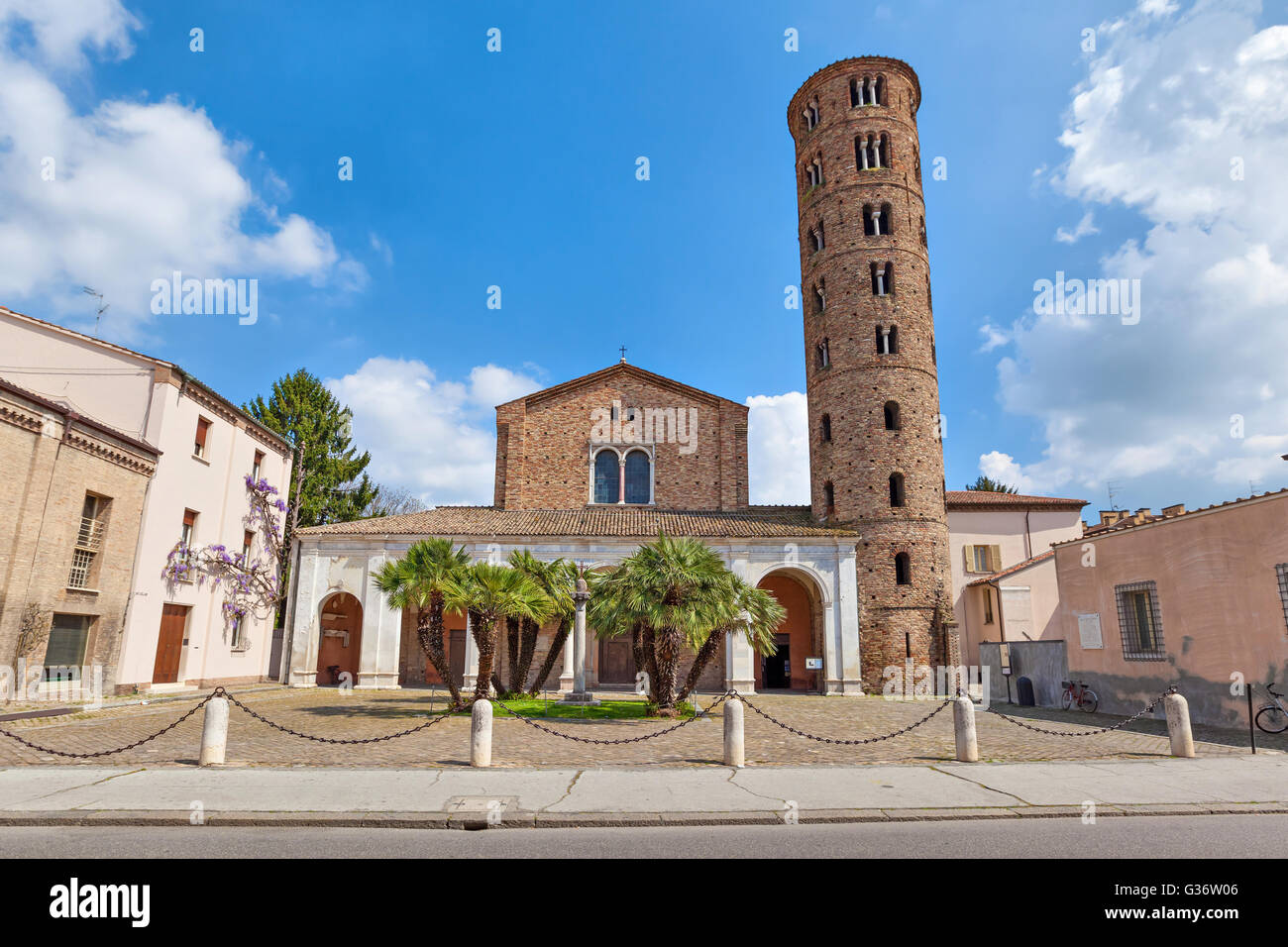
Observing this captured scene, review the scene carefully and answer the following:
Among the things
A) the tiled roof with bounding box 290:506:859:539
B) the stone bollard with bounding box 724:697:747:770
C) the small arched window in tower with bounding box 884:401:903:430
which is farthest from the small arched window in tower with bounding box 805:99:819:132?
the stone bollard with bounding box 724:697:747:770

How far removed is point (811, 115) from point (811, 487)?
17.8m

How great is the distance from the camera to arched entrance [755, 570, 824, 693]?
2859 cm

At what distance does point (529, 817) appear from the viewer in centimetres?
741

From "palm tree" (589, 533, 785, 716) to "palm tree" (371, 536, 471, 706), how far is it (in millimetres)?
3673

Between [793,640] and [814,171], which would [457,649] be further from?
[814,171]

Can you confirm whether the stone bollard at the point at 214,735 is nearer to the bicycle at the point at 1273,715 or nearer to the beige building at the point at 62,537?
the beige building at the point at 62,537

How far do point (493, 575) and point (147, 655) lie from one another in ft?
39.8

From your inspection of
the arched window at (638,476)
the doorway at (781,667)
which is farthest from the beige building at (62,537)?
the doorway at (781,667)

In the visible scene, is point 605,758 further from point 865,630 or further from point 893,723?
point 865,630

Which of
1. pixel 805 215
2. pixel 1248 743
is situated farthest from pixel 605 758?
pixel 805 215

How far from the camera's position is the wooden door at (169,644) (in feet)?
72.3

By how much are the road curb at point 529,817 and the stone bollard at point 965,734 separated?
3056 mm

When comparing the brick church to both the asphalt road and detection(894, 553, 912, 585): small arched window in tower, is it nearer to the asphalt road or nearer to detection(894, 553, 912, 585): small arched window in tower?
detection(894, 553, 912, 585): small arched window in tower
